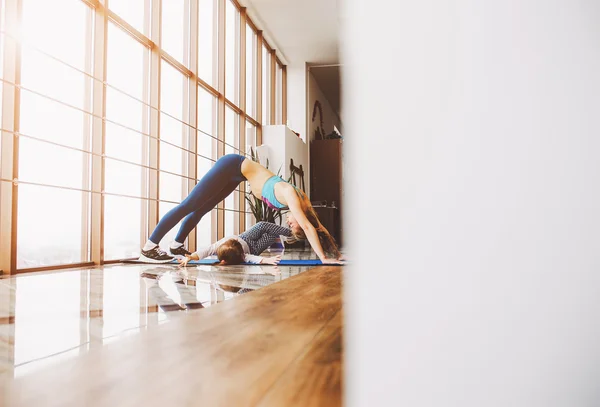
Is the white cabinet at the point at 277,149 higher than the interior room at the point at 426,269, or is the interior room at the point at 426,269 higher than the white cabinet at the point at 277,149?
the white cabinet at the point at 277,149

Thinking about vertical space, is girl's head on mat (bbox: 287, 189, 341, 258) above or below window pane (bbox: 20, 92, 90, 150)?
below

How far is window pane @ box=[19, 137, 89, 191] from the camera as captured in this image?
2.75 m

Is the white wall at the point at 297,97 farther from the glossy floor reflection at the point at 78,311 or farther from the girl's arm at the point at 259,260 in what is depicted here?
the glossy floor reflection at the point at 78,311

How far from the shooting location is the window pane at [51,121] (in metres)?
2.77

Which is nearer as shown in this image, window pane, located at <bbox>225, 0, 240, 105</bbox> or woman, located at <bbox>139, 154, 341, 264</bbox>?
woman, located at <bbox>139, 154, 341, 264</bbox>

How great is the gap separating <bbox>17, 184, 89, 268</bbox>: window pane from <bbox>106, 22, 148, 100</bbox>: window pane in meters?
0.98

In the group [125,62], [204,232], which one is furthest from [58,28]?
[204,232]

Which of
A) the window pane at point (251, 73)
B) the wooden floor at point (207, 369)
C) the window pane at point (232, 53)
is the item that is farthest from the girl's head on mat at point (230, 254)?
the window pane at point (251, 73)

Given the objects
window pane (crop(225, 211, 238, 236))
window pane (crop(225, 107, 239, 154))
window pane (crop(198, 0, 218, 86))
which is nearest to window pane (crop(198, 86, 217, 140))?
window pane (crop(198, 0, 218, 86))

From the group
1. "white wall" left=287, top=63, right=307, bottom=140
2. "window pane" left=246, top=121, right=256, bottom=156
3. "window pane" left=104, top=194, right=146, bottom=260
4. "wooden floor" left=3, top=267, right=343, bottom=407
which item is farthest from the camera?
"white wall" left=287, top=63, right=307, bottom=140

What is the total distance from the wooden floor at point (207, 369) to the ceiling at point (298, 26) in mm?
5198

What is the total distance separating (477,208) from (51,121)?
321cm

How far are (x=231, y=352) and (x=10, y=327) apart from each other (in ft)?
1.97

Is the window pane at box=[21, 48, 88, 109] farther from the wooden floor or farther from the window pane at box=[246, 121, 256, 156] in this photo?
the window pane at box=[246, 121, 256, 156]
